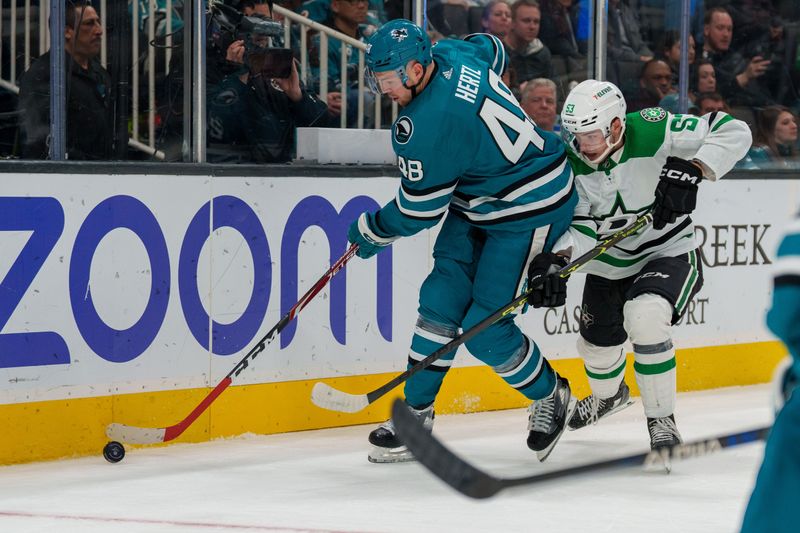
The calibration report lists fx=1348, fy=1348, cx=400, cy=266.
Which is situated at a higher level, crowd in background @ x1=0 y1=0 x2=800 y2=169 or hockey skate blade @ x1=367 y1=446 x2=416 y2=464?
crowd in background @ x1=0 y1=0 x2=800 y2=169

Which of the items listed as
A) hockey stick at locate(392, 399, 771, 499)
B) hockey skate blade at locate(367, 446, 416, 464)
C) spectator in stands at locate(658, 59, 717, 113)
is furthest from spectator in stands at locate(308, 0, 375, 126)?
hockey stick at locate(392, 399, 771, 499)

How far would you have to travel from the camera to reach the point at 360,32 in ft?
15.7

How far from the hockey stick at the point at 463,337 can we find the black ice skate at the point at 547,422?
13.4 inches

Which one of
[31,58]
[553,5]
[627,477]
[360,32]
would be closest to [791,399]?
[627,477]

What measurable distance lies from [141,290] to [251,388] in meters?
0.52

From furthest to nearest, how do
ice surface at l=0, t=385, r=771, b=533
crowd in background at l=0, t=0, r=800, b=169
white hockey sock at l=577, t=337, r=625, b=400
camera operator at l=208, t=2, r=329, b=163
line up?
camera operator at l=208, t=2, r=329, b=163
white hockey sock at l=577, t=337, r=625, b=400
crowd in background at l=0, t=0, r=800, b=169
ice surface at l=0, t=385, r=771, b=533

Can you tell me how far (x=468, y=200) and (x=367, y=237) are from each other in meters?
0.32

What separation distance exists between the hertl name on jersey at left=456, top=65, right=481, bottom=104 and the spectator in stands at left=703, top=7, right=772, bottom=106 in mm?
2358

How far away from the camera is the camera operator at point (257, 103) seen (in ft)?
14.2

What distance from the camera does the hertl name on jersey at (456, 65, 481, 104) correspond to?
11.7 ft

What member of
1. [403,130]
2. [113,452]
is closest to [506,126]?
[403,130]

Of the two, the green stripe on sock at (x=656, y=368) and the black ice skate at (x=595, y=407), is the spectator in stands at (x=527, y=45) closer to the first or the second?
the black ice skate at (x=595, y=407)

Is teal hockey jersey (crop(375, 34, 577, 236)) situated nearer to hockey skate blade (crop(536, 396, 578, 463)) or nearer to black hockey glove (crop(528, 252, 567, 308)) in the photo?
black hockey glove (crop(528, 252, 567, 308))

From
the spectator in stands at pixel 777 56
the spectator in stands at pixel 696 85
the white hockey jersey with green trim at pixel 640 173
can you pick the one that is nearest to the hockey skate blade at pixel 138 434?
the white hockey jersey with green trim at pixel 640 173
